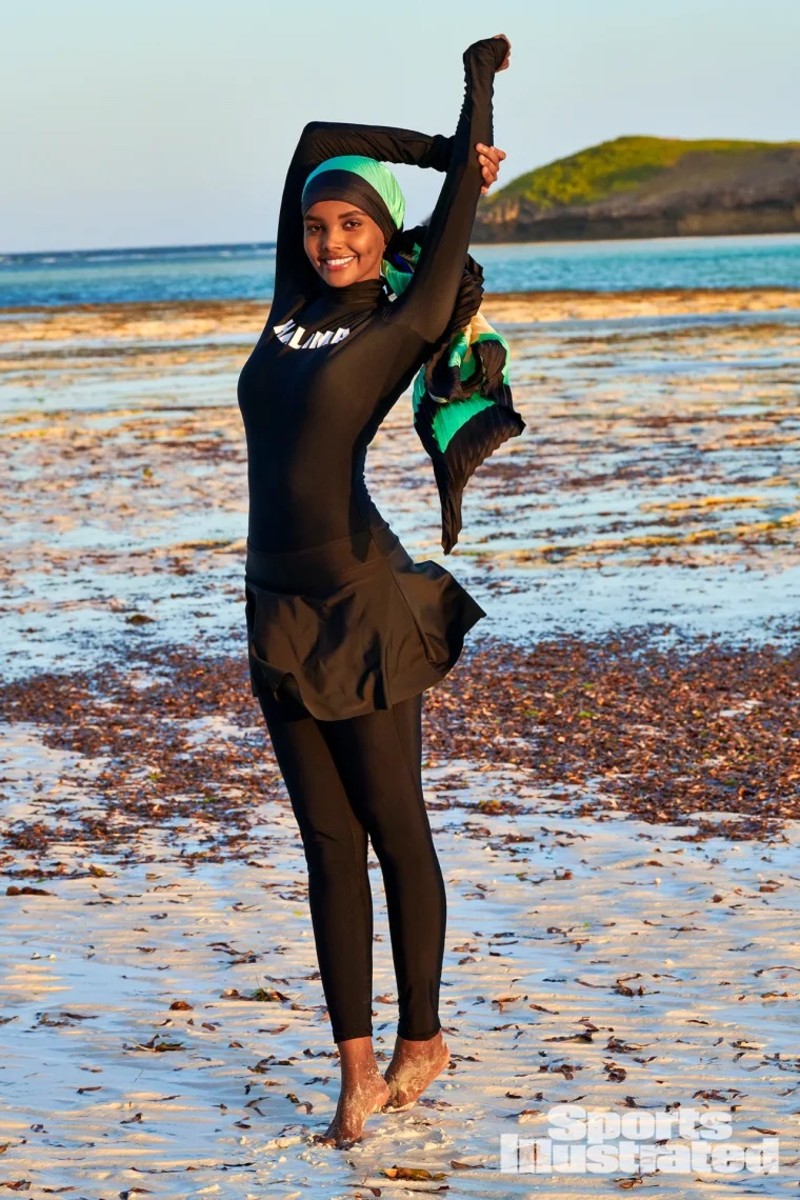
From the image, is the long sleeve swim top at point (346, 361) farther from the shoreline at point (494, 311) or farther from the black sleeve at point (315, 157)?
the shoreline at point (494, 311)

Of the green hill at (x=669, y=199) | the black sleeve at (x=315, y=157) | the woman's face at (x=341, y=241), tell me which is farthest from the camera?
the green hill at (x=669, y=199)

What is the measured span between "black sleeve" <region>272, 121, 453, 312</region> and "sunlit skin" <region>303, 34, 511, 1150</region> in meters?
0.15

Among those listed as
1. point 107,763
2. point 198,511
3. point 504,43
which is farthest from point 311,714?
point 198,511

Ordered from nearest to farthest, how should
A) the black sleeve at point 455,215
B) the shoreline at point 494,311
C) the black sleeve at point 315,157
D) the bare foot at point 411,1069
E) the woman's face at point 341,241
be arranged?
the black sleeve at point 455,215 → the woman's face at point 341,241 → the black sleeve at point 315,157 → the bare foot at point 411,1069 → the shoreline at point 494,311

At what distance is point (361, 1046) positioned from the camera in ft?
12.3

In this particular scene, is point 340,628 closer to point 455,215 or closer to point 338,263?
point 338,263

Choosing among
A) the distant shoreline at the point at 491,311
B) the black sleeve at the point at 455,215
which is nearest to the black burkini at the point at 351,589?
the black sleeve at the point at 455,215

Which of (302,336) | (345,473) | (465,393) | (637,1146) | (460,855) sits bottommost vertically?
(460,855)

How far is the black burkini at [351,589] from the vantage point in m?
3.49

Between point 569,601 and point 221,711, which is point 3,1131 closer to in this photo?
point 221,711

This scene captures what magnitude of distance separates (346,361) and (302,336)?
0.15 m

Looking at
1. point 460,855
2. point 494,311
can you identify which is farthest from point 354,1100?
point 494,311

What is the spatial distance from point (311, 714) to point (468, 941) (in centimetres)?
183

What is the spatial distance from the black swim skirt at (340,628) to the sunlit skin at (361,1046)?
23.7 inches
